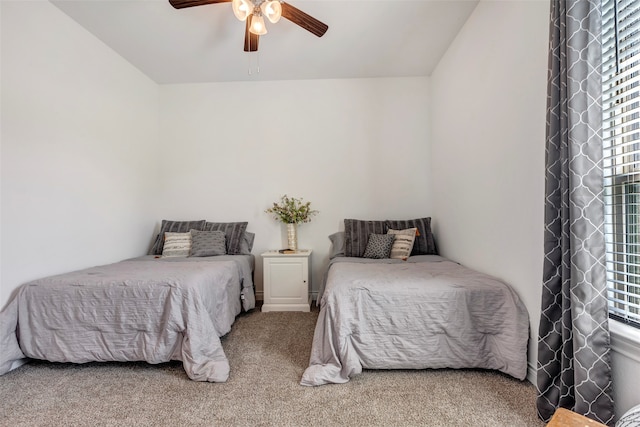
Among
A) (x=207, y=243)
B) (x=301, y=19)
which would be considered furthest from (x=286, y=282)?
(x=301, y=19)

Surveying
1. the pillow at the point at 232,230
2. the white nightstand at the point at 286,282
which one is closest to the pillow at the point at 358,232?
the white nightstand at the point at 286,282

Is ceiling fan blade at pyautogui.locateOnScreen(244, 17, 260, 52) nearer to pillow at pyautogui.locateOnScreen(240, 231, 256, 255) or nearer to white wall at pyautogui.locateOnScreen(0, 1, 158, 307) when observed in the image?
white wall at pyautogui.locateOnScreen(0, 1, 158, 307)

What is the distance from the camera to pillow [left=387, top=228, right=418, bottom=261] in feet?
9.60

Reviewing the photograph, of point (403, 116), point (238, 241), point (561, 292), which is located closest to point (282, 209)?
point (238, 241)

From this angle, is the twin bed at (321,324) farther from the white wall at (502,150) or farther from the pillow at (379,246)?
the pillow at (379,246)

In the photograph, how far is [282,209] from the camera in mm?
3426

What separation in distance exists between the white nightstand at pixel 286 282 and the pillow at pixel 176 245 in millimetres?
866

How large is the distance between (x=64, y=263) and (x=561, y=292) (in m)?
3.33

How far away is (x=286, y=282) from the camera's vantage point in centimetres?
307

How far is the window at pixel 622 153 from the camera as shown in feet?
3.93

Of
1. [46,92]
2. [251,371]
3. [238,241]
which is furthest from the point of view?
[238,241]

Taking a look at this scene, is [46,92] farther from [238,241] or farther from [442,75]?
[442,75]

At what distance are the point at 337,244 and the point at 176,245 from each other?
174 cm

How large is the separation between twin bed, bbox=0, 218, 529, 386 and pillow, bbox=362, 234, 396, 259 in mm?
831
